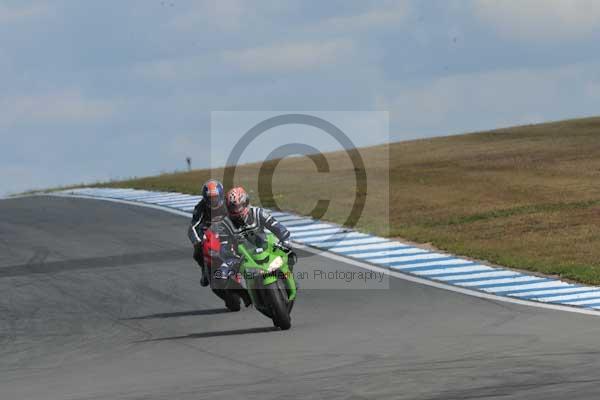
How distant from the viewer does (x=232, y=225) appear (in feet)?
48.1

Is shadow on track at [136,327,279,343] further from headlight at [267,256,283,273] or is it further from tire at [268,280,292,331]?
headlight at [267,256,283,273]

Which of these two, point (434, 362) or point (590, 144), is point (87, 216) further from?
point (590, 144)

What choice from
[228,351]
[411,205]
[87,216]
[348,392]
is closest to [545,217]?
[411,205]

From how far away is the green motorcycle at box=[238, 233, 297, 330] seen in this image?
13789 mm

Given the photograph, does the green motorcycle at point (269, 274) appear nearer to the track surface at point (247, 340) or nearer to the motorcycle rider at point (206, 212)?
the track surface at point (247, 340)

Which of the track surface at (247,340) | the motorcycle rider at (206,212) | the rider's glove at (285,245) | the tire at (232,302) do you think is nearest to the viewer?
the track surface at (247,340)

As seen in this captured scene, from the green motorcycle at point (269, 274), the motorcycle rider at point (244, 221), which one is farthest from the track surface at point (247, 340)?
the motorcycle rider at point (244, 221)

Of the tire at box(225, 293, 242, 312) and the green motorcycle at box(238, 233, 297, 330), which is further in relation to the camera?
the tire at box(225, 293, 242, 312)

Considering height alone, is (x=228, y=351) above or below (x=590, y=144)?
below

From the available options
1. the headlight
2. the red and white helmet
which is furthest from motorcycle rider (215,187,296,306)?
the headlight

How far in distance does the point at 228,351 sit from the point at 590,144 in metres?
33.2

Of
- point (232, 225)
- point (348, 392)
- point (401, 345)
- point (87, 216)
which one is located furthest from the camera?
point (87, 216)

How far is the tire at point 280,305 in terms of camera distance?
13.8 meters

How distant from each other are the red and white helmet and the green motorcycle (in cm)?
33
